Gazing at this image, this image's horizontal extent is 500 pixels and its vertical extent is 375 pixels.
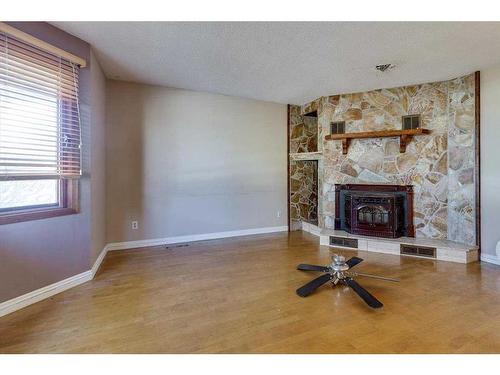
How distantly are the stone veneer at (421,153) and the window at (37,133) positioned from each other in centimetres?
375

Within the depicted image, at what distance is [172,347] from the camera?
1.73 m

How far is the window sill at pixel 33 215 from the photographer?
2.15 metres

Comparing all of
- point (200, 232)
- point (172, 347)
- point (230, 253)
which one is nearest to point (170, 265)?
point (230, 253)

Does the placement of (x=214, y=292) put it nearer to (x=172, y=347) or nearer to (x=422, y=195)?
(x=172, y=347)

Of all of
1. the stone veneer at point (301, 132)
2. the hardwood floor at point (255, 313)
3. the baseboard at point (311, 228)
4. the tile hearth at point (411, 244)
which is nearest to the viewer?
the hardwood floor at point (255, 313)

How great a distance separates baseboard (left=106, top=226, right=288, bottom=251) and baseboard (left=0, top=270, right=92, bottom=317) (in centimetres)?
116

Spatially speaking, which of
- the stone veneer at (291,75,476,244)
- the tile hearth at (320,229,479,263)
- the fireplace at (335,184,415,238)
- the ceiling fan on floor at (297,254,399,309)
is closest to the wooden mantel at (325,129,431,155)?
the stone veneer at (291,75,476,244)

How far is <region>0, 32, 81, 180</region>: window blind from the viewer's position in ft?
7.00

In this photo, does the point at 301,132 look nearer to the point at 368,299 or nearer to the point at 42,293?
the point at 368,299

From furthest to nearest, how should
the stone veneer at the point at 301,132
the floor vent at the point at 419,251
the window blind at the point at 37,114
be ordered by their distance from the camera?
the stone veneer at the point at 301,132 < the floor vent at the point at 419,251 < the window blind at the point at 37,114

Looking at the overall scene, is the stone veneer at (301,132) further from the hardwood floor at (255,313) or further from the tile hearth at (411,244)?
the hardwood floor at (255,313)

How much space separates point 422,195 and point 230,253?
302cm

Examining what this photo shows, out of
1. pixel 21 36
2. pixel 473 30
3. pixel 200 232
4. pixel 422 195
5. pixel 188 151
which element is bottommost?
pixel 200 232

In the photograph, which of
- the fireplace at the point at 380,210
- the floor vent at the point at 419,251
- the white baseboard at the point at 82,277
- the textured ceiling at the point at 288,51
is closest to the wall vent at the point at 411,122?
the textured ceiling at the point at 288,51
